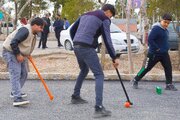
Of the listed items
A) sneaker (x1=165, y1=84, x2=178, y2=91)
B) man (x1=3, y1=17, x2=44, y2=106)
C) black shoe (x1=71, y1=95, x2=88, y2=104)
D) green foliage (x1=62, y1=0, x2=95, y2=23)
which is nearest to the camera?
man (x1=3, y1=17, x2=44, y2=106)

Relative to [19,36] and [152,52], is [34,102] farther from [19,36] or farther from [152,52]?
[152,52]

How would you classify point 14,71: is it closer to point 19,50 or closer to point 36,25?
point 19,50

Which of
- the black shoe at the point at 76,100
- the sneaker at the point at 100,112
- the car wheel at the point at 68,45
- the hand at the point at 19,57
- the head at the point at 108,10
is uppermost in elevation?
the head at the point at 108,10

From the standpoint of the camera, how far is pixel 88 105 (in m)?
6.64

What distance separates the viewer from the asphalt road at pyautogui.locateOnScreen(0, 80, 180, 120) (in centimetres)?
592

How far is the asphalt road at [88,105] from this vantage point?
5.92 m

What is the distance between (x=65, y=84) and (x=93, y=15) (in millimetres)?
3057

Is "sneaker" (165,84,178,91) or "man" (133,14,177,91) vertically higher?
"man" (133,14,177,91)

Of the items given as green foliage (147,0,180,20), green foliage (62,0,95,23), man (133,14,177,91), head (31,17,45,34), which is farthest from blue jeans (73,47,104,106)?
green foliage (62,0,95,23)

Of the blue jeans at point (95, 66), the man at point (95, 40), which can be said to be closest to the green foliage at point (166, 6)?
the man at point (95, 40)

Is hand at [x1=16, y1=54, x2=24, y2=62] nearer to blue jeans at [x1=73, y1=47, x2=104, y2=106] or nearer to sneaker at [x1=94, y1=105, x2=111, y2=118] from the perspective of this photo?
blue jeans at [x1=73, y1=47, x2=104, y2=106]

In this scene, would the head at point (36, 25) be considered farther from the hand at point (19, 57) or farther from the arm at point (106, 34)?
the arm at point (106, 34)

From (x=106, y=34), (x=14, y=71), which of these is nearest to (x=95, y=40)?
(x=106, y=34)

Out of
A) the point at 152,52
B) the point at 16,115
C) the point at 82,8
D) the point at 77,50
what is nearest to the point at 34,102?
the point at 16,115
